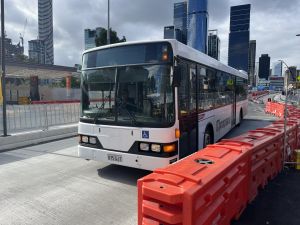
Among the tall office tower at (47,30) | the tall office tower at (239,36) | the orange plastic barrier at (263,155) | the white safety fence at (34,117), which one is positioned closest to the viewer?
the orange plastic barrier at (263,155)

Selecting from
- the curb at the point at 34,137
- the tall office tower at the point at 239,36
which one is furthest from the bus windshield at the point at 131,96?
the tall office tower at the point at 239,36

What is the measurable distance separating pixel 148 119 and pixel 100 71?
1618 millimetres

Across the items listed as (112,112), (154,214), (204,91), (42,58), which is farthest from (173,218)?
(42,58)

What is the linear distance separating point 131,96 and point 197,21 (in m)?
67.5

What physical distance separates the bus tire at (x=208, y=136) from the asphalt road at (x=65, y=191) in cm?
198

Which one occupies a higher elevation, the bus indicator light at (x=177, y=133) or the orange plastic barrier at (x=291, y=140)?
Answer: the bus indicator light at (x=177, y=133)

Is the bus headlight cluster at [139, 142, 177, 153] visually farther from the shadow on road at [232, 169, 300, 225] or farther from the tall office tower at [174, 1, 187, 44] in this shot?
the tall office tower at [174, 1, 187, 44]

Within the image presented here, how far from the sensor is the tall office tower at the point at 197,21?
197ft

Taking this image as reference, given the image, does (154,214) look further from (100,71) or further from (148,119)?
(100,71)

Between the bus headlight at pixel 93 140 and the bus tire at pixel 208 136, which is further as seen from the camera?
the bus tire at pixel 208 136

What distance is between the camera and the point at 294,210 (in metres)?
4.08

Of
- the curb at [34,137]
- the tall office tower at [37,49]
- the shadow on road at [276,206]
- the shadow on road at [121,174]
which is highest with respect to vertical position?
the tall office tower at [37,49]

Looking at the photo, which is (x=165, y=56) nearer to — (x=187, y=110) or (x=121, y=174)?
(x=187, y=110)

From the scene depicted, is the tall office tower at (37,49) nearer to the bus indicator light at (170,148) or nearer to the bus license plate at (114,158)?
the bus license plate at (114,158)
